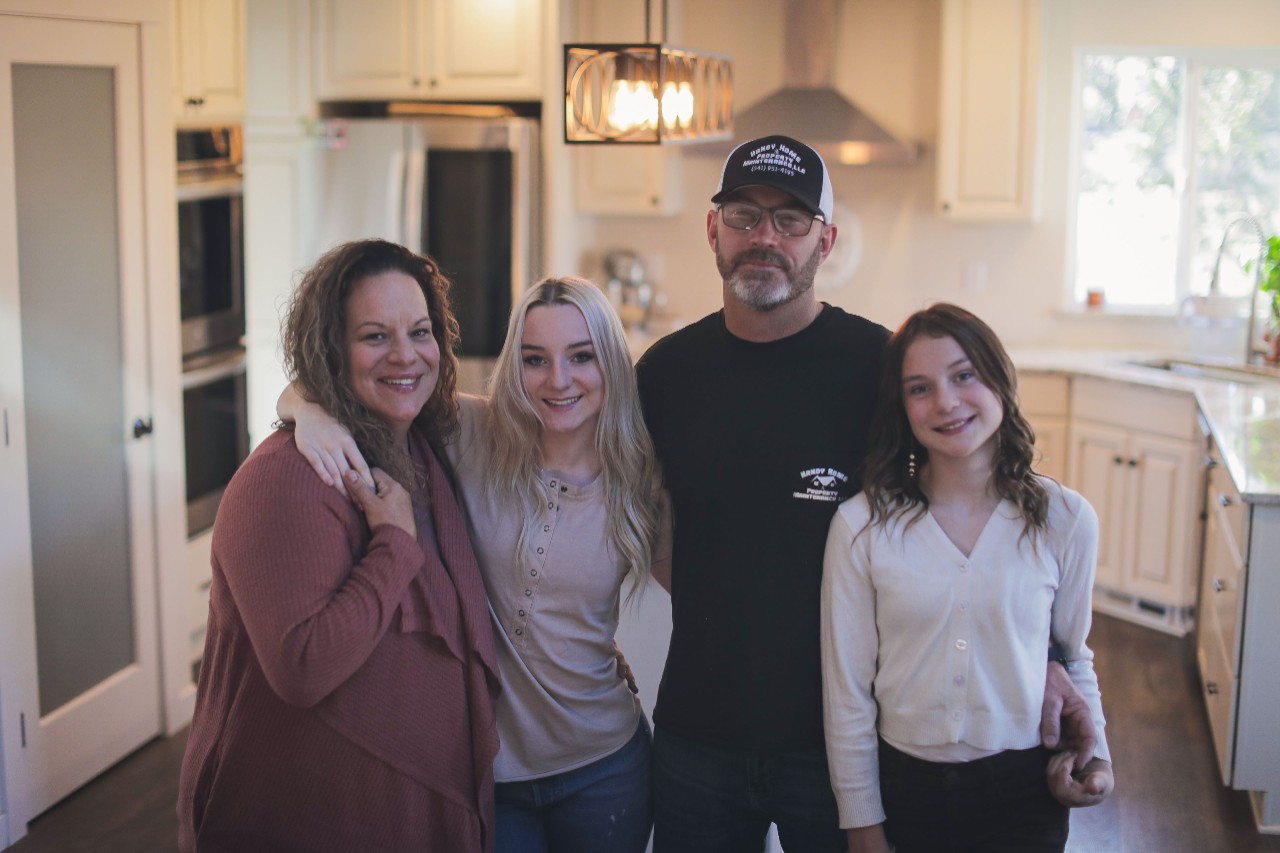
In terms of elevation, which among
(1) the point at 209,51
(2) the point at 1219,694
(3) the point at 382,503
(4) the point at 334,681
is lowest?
(2) the point at 1219,694

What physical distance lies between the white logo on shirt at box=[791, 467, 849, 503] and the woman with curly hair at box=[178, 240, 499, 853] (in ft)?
1.63

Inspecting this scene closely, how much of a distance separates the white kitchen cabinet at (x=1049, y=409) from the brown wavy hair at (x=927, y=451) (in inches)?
130

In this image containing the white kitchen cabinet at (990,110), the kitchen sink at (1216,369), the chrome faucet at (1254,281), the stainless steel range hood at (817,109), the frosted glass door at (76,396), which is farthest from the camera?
the stainless steel range hood at (817,109)

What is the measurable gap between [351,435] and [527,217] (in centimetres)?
333

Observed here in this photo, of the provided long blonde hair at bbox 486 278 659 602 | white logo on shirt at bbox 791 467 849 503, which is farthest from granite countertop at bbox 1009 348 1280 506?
long blonde hair at bbox 486 278 659 602

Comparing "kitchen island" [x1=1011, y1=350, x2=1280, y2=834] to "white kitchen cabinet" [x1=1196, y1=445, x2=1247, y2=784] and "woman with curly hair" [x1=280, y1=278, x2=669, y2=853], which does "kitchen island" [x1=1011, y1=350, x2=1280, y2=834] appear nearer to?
"white kitchen cabinet" [x1=1196, y1=445, x2=1247, y2=784]

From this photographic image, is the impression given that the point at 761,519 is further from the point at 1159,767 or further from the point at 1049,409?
the point at 1049,409

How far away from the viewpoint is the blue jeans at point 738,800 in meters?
2.00

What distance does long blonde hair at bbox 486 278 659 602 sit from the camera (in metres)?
2.02

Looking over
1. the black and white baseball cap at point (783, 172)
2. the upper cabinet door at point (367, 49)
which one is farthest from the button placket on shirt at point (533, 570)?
the upper cabinet door at point (367, 49)

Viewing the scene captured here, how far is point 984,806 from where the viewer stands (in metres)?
1.88

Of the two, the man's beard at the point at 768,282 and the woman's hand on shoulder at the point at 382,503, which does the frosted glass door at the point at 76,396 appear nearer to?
the woman's hand on shoulder at the point at 382,503

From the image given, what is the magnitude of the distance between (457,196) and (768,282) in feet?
10.7

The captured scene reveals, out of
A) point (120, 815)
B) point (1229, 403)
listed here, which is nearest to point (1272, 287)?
point (1229, 403)
